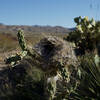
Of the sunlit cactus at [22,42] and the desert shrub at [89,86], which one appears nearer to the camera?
the desert shrub at [89,86]

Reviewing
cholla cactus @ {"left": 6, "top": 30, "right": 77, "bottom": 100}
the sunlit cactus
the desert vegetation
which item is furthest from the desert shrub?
the sunlit cactus

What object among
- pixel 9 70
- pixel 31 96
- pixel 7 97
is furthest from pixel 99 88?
pixel 9 70

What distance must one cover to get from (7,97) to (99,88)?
151cm

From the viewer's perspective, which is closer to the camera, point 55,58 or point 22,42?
point 55,58

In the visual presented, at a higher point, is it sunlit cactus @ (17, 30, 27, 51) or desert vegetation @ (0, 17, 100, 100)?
sunlit cactus @ (17, 30, 27, 51)

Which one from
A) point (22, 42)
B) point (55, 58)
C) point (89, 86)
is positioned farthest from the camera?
point (22, 42)

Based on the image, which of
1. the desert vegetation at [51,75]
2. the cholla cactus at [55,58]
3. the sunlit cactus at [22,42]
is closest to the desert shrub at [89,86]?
the desert vegetation at [51,75]

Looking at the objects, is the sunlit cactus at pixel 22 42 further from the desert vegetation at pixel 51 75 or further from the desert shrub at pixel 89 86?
the desert shrub at pixel 89 86

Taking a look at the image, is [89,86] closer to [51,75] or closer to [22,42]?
[51,75]

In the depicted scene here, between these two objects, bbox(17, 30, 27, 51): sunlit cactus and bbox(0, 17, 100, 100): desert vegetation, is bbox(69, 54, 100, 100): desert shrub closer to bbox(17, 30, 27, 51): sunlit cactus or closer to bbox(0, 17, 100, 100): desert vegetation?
bbox(0, 17, 100, 100): desert vegetation

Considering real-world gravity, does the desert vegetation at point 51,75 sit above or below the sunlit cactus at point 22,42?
below

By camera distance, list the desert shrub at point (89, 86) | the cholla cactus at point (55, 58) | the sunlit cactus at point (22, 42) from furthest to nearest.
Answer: the sunlit cactus at point (22, 42) < the cholla cactus at point (55, 58) < the desert shrub at point (89, 86)

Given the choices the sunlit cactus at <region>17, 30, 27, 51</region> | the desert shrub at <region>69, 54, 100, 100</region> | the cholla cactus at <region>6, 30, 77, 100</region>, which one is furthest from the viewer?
the sunlit cactus at <region>17, 30, 27, 51</region>

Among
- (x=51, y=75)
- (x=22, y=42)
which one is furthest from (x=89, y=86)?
(x=22, y=42)
